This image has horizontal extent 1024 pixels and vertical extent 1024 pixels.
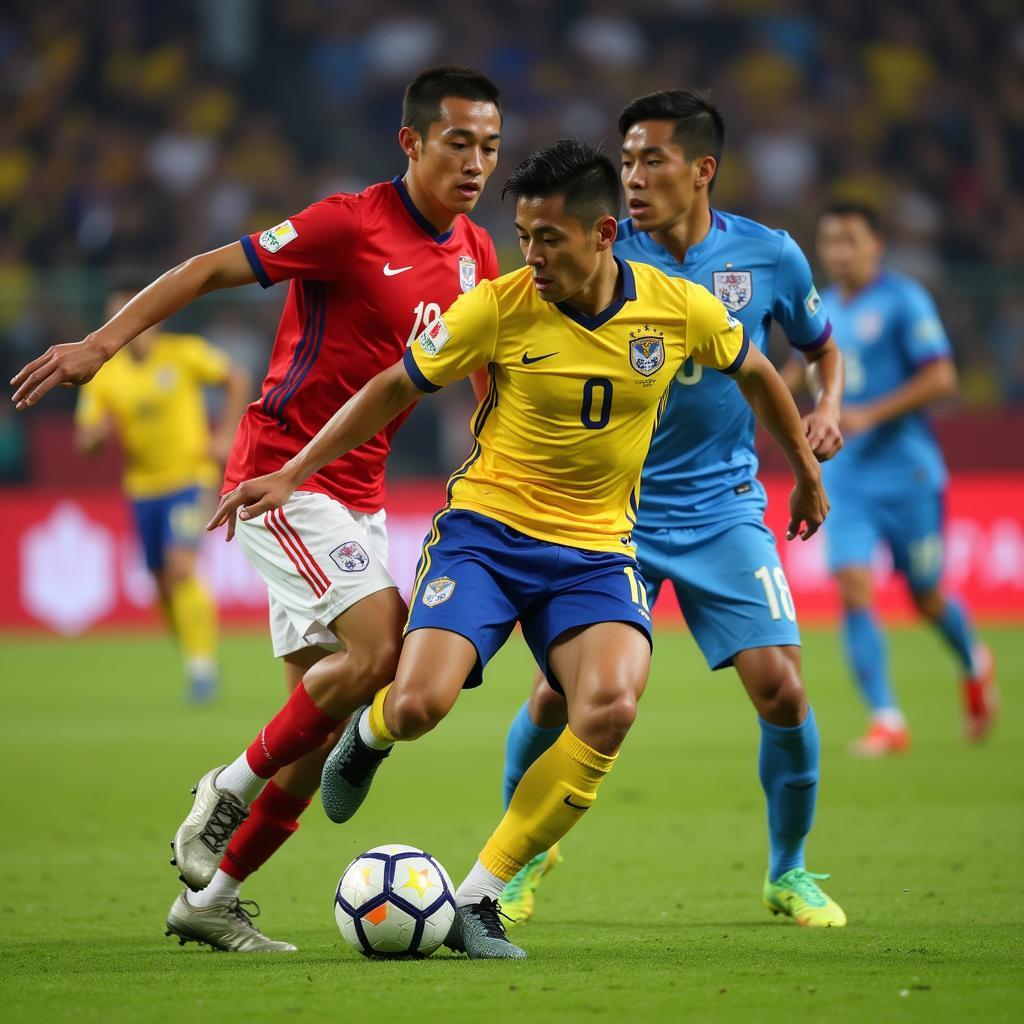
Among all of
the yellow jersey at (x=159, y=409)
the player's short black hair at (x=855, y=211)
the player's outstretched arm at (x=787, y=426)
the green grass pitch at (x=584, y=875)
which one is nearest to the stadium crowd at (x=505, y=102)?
the yellow jersey at (x=159, y=409)

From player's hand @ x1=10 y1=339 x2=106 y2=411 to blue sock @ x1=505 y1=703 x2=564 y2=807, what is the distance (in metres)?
1.79

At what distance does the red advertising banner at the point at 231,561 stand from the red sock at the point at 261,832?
9841 mm

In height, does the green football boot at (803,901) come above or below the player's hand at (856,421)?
below

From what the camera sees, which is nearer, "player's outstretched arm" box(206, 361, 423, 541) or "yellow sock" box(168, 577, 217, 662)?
"player's outstretched arm" box(206, 361, 423, 541)

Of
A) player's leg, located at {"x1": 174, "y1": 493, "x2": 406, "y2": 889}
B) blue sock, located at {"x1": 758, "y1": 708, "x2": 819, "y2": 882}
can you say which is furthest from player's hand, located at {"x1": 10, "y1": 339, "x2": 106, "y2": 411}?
blue sock, located at {"x1": 758, "y1": 708, "x2": 819, "y2": 882}

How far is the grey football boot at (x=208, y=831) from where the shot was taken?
462cm

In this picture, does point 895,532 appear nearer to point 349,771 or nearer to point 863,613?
point 863,613

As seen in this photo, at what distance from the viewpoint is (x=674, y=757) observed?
8.83 m

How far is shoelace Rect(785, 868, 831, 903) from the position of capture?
4.98 meters

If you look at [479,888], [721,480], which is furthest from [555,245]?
[479,888]

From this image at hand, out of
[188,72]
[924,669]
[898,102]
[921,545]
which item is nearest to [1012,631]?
[924,669]

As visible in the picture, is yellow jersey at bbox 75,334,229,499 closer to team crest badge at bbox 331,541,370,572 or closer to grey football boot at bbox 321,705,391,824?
team crest badge at bbox 331,541,370,572

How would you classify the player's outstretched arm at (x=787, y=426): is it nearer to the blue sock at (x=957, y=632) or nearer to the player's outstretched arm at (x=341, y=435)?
the player's outstretched arm at (x=341, y=435)

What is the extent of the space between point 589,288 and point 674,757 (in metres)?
4.72
